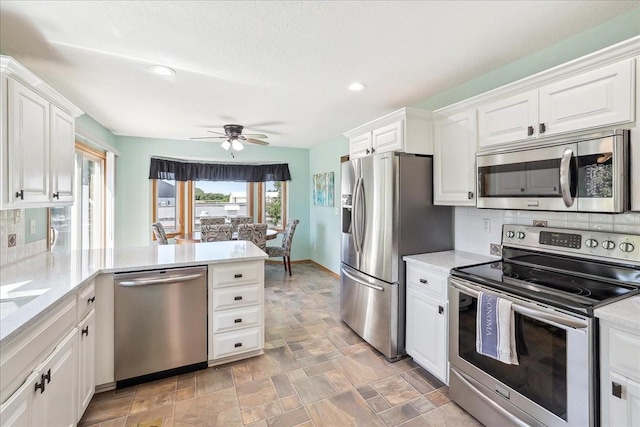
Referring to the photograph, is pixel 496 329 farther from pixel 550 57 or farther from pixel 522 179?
pixel 550 57

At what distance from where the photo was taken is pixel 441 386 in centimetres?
221

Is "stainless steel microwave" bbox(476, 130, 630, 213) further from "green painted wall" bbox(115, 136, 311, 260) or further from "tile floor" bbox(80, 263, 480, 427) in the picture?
"green painted wall" bbox(115, 136, 311, 260)

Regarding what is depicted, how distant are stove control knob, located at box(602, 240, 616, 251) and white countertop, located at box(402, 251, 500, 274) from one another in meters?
0.69

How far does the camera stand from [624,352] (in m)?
1.23

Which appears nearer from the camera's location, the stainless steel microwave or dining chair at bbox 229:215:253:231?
the stainless steel microwave

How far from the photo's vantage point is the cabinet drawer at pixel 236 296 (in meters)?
2.39

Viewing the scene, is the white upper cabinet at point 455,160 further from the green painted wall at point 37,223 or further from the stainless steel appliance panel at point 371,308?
the green painted wall at point 37,223

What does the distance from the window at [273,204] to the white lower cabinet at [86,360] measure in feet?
14.2

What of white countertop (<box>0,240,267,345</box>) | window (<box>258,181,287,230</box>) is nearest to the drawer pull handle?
white countertop (<box>0,240,267,345</box>)

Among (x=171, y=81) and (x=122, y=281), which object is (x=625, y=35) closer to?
(x=171, y=81)

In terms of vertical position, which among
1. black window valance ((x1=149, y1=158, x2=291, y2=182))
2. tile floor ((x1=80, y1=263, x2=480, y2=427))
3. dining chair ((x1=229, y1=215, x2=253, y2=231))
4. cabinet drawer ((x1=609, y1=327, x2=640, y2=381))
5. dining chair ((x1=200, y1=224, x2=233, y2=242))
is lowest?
tile floor ((x1=80, y1=263, x2=480, y2=427))

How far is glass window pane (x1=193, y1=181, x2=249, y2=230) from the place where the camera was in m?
5.86

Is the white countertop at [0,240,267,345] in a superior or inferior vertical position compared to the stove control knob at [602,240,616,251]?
inferior

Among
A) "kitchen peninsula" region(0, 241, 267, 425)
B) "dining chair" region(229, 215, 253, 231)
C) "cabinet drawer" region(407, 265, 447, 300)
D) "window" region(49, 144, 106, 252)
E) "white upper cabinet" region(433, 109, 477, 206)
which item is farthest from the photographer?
"dining chair" region(229, 215, 253, 231)
